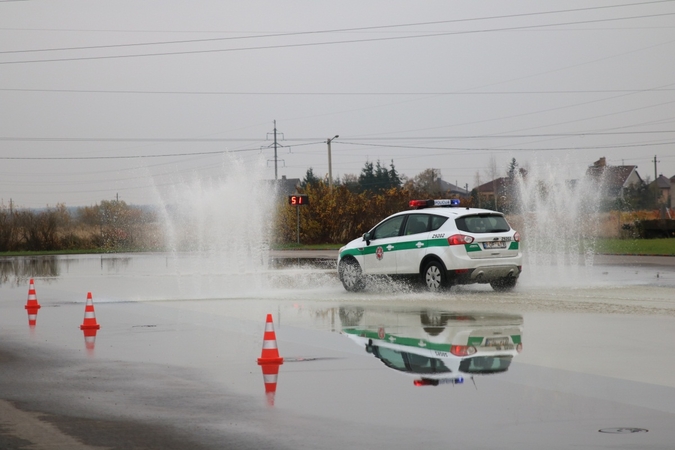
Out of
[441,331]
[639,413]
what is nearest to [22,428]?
[639,413]

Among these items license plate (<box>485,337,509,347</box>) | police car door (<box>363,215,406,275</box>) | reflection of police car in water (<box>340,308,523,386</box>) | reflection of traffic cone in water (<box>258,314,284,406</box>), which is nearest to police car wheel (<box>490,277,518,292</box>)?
police car door (<box>363,215,406,275</box>)

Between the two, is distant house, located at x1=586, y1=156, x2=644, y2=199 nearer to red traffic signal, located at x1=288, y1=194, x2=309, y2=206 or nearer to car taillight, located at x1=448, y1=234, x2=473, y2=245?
red traffic signal, located at x1=288, y1=194, x2=309, y2=206

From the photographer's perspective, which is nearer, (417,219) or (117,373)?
(117,373)

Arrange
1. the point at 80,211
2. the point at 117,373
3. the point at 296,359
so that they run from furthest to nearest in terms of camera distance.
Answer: the point at 80,211 < the point at 296,359 < the point at 117,373

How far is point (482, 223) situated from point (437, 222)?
88 cm

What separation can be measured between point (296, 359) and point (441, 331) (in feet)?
9.39

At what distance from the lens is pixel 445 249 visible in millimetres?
18406

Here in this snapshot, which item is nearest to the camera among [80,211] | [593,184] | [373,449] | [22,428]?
[373,449]

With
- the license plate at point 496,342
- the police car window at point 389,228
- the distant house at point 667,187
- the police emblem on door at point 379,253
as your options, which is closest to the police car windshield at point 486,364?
the license plate at point 496,342

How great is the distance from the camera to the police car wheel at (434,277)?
18.5 m

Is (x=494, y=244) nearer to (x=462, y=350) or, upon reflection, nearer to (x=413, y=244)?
(x=413, y=244)

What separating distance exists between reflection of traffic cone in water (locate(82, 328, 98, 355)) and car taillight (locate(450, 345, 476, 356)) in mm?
4282

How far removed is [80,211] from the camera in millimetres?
67062

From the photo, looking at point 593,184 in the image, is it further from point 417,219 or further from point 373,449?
point 373,449
